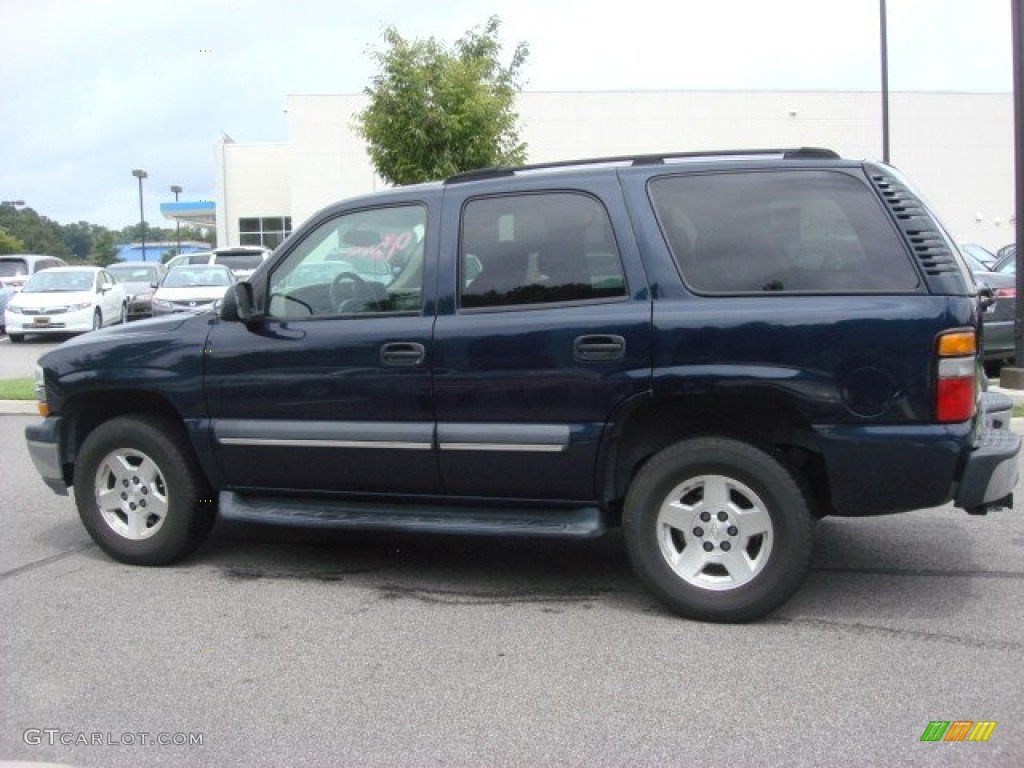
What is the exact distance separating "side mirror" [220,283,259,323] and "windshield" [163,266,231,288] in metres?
15.6

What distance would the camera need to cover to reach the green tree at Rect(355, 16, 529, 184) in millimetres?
19984

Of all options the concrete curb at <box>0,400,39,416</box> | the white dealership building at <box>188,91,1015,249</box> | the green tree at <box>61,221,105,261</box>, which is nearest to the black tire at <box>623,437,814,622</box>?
Answer: the concrete curb at <box>0,400,39,416</box>

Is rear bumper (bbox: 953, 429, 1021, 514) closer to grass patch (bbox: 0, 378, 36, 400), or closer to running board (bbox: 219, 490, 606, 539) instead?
running board (bbox: 219, 490, 606, 539)

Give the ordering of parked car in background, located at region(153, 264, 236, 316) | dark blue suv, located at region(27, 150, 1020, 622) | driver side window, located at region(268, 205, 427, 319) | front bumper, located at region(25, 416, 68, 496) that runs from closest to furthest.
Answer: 1. dark blue suv, located at region(27, 150, 1020, 622)
2. driver side window, located at region(268, 205, 427, 319)
3. front bumper, located at region(25, 416, 68, 496)
4. parked car in background, located at region(153, 264, 236, 316)

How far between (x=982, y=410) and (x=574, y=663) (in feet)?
7.16

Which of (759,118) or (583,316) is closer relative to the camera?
(583,316)

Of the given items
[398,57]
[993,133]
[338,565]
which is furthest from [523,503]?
[993,133]

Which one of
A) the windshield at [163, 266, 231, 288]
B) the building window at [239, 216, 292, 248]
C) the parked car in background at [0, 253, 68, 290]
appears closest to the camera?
the windshield at [163, 266, 231, 288]

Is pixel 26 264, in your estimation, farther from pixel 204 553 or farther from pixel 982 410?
pixel 982 410

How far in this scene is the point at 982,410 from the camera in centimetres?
462

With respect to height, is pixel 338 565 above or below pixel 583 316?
below

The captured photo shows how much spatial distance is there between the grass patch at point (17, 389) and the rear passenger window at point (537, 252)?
26.9 ft

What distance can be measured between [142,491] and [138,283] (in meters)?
24.7

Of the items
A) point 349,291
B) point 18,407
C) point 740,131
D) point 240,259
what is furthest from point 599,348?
point 740,131
